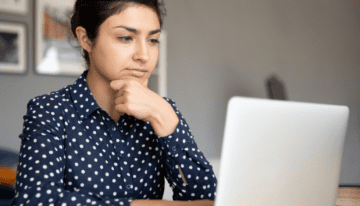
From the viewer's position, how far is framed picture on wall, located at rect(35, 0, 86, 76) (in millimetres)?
2547

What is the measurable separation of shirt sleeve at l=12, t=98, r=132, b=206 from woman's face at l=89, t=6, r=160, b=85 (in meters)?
0.22

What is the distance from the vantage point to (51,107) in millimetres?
907

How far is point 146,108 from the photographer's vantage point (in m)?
0.86

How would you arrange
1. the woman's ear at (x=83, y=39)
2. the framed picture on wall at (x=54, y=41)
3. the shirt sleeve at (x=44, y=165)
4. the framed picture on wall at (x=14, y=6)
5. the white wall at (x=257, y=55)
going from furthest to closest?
the white wall at (x=257, y=55), the framed picture on wall at (x=54, y=41), the framed picture on wall at (x=14, y=6), the woman's ear at (x=83, y=39), the shirt sleeve at (x=44, y=165)

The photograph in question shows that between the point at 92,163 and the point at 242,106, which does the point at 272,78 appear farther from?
the point at 242,106

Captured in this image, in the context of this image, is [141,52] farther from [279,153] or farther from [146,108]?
[279,153]

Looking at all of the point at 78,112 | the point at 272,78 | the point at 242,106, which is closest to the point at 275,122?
the point at 242,106

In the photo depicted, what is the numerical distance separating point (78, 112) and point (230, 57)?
256cm

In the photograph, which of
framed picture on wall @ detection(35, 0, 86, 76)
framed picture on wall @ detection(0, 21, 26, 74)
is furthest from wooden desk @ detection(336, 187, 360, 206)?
framed picture on wall @ detection(0, 21, 26, 74)

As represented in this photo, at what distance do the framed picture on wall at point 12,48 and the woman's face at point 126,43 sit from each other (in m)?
1.82

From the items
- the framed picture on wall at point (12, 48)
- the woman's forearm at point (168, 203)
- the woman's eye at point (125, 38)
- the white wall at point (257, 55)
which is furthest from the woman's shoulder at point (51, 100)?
the white wall at point (257, 55)

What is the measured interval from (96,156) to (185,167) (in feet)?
0.88

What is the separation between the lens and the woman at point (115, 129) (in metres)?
0.84

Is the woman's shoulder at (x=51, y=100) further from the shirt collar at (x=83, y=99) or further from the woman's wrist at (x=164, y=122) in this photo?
the woman's wrist at (x=164, y=122)
